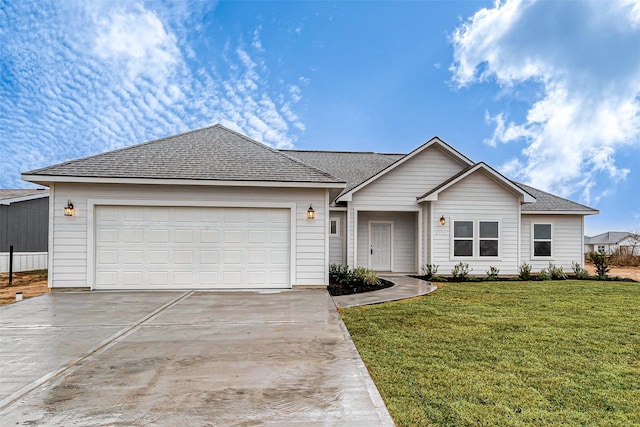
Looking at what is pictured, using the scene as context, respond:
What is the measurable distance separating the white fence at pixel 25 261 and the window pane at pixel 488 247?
1859 centimetres

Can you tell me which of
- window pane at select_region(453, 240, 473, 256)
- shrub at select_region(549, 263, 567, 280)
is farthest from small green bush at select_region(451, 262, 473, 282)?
shrub at select_region(549, 263, 567, 280)

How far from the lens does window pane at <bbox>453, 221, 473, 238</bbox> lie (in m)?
11.7

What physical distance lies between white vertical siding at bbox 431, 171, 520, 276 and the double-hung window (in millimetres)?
74

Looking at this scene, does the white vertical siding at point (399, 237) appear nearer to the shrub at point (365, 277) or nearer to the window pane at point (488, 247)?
the window pane at point (488, 247)

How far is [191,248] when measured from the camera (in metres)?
8.59

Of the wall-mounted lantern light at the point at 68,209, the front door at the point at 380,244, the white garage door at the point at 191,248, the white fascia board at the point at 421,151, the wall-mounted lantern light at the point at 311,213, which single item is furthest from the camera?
the front door at the point at 380,244

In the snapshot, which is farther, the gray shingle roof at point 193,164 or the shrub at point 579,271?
the shrub at point 579,271

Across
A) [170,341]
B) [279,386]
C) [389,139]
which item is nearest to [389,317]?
[279,386]

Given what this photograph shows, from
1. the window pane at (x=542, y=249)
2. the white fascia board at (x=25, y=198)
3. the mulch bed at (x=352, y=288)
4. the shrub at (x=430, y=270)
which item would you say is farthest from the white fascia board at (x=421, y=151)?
the white fascia board at (x=25, y=198)

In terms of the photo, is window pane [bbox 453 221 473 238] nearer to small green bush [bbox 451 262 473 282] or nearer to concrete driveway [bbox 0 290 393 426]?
small green bush [bbox 451 262 473 282]

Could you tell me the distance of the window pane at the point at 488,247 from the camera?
11.8 meters

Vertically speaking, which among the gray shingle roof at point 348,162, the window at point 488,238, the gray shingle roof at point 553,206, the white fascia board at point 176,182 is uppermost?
the gray shingle roof at point 348,162

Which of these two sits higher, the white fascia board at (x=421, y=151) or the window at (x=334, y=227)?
the white fascia board at (x=421, y=151)

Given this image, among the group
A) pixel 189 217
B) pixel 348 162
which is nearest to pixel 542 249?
pixel 348 162
